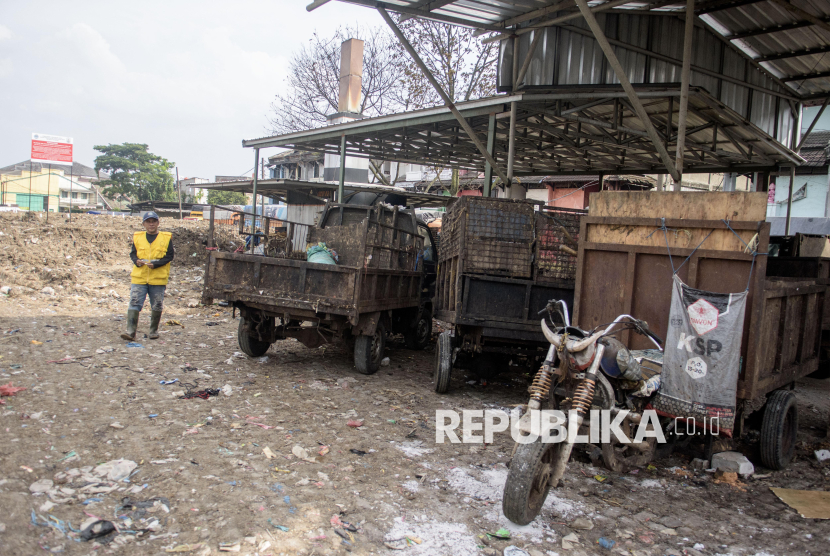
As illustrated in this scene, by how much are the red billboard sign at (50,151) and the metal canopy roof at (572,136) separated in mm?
14025

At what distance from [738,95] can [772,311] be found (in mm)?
6943

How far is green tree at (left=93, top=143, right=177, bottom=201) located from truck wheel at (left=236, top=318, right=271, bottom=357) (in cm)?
4510

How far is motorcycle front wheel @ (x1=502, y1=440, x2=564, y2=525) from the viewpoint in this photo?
9.75ft

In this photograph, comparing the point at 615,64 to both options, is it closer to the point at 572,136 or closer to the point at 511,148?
the point at 511,148

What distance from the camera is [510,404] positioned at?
596cm

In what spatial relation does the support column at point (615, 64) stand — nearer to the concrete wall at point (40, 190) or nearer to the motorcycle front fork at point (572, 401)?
the motorcycle front fork at point (572, 401)

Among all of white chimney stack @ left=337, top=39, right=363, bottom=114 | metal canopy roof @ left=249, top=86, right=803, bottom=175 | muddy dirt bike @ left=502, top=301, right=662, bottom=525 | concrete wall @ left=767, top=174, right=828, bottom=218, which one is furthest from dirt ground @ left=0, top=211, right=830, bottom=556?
white chimney stack @ left=337, top=39, right=363, bottom=114

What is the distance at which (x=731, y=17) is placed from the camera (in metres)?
7.80

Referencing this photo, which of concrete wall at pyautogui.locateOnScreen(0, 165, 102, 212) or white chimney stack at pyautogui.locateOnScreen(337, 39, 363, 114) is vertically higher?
white chimney stack at pyautogui.locateOnScreen(337, 39, 363, 114)

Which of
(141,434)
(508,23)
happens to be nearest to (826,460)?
(141,434)

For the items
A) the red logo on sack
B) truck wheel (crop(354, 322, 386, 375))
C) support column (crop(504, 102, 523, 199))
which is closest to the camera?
the red logo on sack

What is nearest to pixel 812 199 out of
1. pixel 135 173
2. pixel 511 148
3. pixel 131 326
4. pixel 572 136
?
pixel 572 136

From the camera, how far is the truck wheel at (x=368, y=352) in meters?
6.48

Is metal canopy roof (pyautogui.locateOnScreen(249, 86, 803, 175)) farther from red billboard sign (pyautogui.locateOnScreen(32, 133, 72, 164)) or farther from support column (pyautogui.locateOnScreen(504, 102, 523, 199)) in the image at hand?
red billboard sign (pyautogui.locateOnScreen(32, 133, 72, 164))
